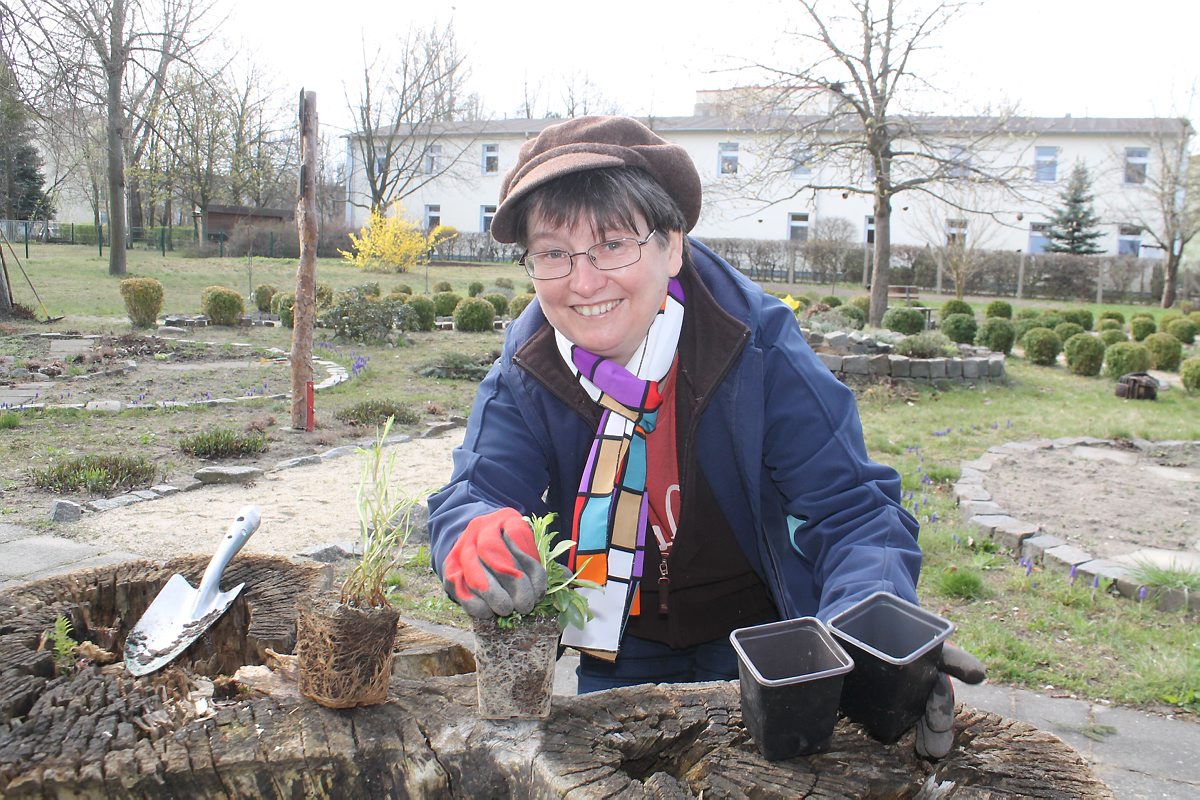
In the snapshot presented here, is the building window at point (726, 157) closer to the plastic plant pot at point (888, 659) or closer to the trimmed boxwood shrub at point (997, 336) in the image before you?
the trimmed boxwood shrub at point (997, 336)

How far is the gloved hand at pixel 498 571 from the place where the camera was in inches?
56.6

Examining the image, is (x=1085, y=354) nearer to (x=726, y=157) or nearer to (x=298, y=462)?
(x=298, y=462)

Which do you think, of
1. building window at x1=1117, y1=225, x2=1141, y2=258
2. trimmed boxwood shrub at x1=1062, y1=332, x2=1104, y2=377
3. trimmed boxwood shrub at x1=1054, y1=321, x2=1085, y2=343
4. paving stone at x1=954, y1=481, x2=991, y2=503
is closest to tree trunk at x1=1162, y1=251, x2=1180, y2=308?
building window at x1=1117, y1=225, x2=1141, y2=258

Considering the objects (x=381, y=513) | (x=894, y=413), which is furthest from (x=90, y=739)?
(x=894, y=413)

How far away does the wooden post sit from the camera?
6.95 m

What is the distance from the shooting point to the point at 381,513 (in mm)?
1661

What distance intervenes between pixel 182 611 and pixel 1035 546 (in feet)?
14.1

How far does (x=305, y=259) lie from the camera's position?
7.18 meters

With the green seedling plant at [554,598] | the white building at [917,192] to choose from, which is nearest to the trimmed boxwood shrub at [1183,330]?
the white building at [917,192]

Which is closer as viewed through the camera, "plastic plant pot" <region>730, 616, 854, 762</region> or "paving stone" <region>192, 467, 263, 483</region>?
"plastic plant pot" <region>730, 616, 854, 762</region>

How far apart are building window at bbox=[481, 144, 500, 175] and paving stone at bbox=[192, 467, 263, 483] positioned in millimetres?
38639

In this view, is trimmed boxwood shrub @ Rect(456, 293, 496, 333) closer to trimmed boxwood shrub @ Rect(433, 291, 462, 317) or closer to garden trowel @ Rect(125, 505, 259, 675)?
trimmed boxwood shrub @ Rect(433, 291, 462, 317)

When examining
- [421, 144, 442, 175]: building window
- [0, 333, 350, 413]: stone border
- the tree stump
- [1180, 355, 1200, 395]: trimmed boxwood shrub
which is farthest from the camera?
[421, 144, 442, 175]: building window

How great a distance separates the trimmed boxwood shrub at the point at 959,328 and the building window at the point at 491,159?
3196 centimetres
